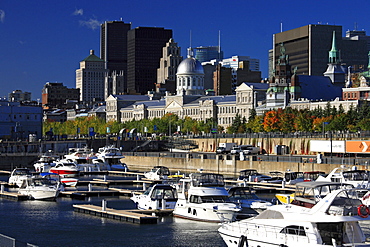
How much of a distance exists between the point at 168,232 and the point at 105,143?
360ft

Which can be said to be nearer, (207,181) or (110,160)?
(207,181)

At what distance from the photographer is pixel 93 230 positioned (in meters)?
52.0

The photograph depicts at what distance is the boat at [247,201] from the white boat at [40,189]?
60.5ft

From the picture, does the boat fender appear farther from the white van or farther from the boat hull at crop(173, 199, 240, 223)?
the white van

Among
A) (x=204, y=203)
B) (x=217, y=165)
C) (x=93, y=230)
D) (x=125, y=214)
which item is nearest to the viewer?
(x=93, y=230)

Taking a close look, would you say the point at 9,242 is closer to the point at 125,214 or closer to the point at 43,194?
the point at 125,214

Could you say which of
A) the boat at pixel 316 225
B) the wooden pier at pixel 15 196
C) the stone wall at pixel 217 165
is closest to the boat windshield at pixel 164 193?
the wooden pier at pixel 15 196

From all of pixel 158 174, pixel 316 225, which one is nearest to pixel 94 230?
pixel 316 225

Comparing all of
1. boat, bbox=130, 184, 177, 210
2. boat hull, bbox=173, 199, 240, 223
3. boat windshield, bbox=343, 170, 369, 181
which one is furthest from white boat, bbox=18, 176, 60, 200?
boat windshield, bbox=343, 170, 369, 181

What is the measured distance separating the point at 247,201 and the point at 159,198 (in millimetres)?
6579

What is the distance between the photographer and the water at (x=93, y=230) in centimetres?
4791

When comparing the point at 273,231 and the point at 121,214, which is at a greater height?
the point at 273,231

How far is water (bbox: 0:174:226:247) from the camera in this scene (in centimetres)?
4791

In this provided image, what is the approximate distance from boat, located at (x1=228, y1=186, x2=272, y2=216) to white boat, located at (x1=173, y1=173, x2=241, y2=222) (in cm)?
75
